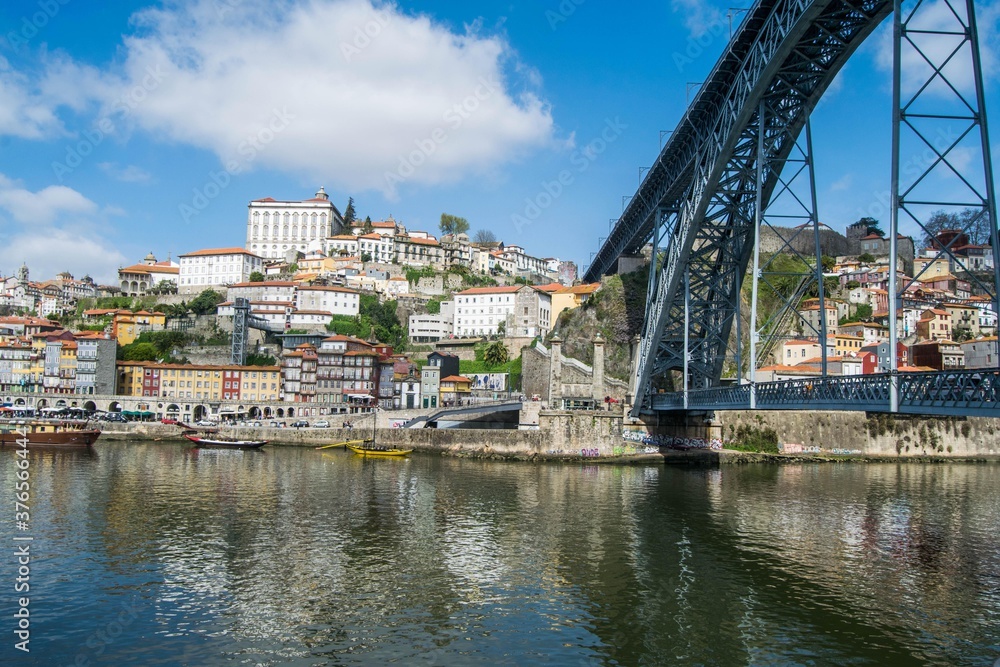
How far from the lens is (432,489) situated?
27.1 m

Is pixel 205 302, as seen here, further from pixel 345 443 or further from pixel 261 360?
pixel 345 443

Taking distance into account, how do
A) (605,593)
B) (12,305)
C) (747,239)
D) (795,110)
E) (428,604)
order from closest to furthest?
(428,604), (605,593), (795,110), (747,239), (12,305)

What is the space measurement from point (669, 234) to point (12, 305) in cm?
9429

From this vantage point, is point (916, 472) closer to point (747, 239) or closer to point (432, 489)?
point (747, 239)

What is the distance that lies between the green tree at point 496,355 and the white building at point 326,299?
19.6 meters

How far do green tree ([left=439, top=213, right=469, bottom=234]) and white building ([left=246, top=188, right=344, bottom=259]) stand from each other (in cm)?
1529

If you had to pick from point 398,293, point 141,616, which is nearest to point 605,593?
point 141,616

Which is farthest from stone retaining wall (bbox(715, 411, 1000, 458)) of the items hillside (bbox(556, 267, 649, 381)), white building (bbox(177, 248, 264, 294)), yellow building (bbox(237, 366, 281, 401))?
white building (bbox(177, 248, 264, 294))

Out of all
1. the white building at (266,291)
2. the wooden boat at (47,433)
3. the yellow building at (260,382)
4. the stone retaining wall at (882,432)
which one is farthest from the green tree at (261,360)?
the stone retaining wall at (882,432)

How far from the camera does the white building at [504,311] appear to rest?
218ft

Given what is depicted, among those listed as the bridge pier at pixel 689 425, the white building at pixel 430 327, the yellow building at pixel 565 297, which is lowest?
the bridge pier at pixel 689 425

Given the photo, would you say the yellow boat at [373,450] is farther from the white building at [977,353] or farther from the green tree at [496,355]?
the white building at [977,353]

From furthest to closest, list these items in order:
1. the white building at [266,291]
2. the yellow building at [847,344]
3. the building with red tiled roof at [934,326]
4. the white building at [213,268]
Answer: the white building at [213,268], the white building at [266,291], the yellow building at [847,344], the building with red tiled roof at [934,326]

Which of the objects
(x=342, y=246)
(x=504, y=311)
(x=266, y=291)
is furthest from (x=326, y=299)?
(x=342, y=246)
